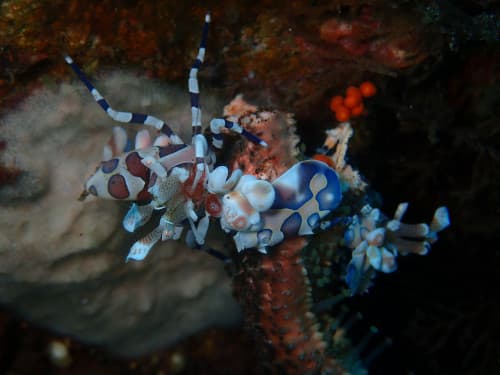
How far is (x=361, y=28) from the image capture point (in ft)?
8.40

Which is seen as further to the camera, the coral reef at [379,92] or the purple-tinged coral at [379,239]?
the purple-tinged coral at [379,239]

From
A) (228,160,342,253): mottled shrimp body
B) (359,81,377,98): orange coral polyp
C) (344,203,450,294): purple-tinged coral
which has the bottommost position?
(344,203,450,294): purple-tinged coral

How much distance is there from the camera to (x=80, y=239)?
9.71 ft

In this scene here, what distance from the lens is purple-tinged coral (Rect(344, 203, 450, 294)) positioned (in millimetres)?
2803

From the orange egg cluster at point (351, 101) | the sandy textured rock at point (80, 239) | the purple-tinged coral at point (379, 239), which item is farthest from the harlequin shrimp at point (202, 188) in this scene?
the orange egg cluster at point (351, 101)

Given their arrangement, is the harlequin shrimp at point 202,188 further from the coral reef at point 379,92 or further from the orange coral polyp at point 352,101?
the orange coral polyp at point 352,101

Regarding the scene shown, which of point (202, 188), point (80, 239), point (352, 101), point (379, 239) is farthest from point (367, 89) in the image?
point (80, 239)

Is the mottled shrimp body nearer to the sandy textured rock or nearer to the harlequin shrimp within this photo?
the harlequin shrimp

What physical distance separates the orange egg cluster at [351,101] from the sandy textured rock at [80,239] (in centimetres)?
99

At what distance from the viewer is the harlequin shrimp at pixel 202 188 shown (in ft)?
7.30

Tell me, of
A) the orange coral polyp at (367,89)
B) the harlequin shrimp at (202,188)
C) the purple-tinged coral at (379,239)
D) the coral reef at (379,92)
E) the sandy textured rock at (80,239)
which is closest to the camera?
the harlequin shrimp at (202,188)

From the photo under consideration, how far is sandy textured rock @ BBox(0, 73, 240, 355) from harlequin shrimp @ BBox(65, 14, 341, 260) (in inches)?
8.2

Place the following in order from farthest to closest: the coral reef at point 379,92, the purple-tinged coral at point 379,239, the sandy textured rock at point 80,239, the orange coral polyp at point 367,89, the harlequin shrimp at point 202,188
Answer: the orange coral polyp at point 367,89
the purple-tinged coral at point 379,239
the sandy textured rock at point 80,239
the coral reef at point 379,92
the harlequin shrimp at point 202,188

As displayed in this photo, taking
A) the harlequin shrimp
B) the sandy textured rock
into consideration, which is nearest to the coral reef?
the sandy textured rock
